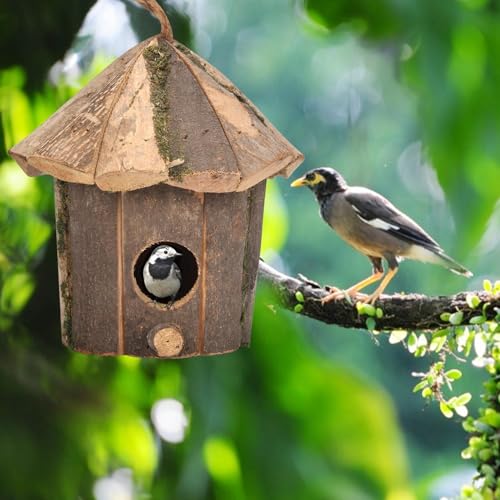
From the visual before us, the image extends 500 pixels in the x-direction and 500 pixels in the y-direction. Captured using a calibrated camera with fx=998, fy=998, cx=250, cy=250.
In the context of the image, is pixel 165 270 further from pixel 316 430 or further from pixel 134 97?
pixel 316 430

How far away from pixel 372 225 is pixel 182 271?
0.56 metres

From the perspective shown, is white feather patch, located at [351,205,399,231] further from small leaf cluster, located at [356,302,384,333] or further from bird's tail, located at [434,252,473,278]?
small leaf cluster, located at [356,302,384,333]

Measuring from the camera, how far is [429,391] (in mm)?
1934

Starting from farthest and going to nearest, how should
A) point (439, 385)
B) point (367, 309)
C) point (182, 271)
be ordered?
point (439, 385), point (367, 309), point (182, 271)

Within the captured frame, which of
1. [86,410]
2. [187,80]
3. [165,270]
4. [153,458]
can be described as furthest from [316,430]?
[187,80]

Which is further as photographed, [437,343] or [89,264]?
[437,343]

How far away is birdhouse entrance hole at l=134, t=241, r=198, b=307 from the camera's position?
5.20 feet

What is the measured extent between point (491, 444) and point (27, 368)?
884mm

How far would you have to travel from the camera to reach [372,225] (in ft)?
7.02

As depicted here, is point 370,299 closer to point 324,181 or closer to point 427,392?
point 427,392

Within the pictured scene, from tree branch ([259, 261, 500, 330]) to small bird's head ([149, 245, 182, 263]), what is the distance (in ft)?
1.29

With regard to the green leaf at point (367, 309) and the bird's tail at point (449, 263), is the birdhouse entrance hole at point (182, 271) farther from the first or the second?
the bird's tail at point (449, 263)

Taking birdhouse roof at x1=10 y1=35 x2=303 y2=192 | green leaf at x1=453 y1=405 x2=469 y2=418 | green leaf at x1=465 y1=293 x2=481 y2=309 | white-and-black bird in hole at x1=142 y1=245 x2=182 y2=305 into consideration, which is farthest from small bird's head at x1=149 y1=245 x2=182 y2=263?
green leaf at x1=453 y1=405 x2=469 y2=418

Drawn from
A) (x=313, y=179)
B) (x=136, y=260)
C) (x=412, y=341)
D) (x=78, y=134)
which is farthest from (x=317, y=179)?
(x=78, y=134)
